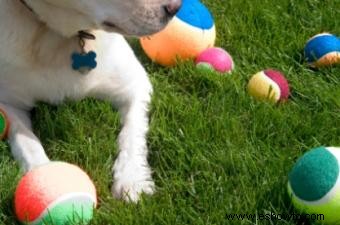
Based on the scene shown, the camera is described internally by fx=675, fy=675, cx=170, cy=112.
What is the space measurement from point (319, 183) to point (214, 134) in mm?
722

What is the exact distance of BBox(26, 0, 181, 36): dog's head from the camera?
103 inches

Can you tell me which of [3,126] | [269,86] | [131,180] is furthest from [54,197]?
[269,86]

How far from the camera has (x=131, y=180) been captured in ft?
8.36

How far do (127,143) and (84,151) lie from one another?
0.18 m

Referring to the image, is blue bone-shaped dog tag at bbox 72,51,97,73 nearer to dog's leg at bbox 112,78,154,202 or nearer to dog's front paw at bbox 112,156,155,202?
dog's leg at bbox 112,78,154,202

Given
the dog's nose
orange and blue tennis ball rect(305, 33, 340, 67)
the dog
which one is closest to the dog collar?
the dog

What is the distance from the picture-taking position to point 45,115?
9.72 feet

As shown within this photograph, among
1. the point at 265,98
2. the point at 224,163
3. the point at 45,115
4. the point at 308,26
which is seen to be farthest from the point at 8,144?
the point at 308,26

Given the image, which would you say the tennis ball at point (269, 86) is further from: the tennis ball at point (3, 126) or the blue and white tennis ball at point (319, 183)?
the tennis ball at point (3, 126)

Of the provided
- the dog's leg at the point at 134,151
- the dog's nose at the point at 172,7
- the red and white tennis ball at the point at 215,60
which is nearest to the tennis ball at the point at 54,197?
the dog's leg at the point at 134,151

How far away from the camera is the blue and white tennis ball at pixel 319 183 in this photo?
83.0 inches

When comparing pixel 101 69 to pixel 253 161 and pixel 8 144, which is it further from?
pixel 253 161

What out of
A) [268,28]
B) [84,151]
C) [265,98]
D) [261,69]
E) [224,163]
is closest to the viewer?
[224,163]

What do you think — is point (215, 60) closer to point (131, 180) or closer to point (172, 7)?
point (172, 7)
